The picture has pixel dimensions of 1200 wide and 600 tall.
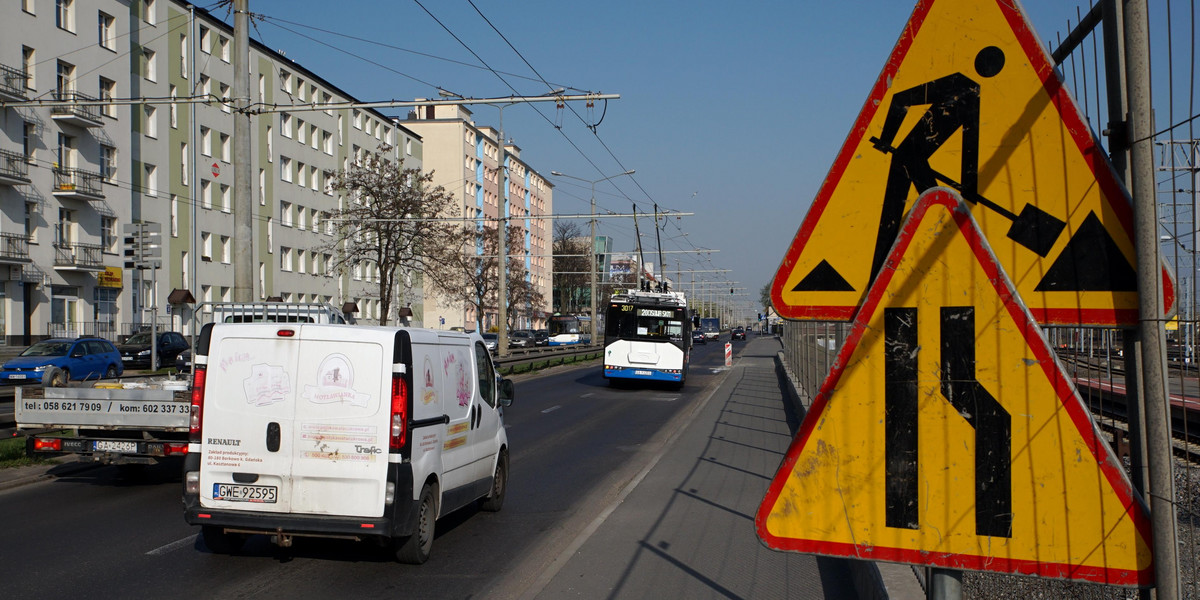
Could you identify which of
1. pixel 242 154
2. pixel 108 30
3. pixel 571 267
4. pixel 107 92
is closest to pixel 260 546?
pixel 242 154

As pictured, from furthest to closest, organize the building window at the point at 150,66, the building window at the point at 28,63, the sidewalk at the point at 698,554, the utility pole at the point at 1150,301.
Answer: the building window at the point at 150,66, the building window at the point at 28,63, the sidewalk at the point at 698,554, the utility pole at the point at 1150,301

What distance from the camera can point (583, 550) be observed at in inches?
326

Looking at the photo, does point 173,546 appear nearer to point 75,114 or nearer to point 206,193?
point 75,114

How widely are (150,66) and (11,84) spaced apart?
30.9ft

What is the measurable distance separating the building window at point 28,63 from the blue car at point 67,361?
49.5 feet

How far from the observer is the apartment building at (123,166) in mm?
40000

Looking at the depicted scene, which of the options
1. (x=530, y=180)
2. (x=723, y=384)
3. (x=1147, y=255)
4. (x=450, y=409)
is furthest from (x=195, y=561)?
(x=530, y=180)

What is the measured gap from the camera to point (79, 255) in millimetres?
42938

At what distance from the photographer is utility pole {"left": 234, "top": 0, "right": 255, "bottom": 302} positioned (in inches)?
671

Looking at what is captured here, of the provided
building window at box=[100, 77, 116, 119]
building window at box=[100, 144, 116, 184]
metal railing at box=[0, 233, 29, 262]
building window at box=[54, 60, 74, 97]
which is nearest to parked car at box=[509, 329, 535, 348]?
building window at box=[100, 144, 116, 184]

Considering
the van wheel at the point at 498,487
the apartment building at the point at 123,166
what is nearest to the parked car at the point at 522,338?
the apartment building at the point at 123,166

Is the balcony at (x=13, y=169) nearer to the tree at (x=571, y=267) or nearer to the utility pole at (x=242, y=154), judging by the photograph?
the utility pole at (x=242, y=154)

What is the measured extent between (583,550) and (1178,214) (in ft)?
19.0

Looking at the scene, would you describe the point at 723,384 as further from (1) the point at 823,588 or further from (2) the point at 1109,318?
(2) the point at 1109,318
